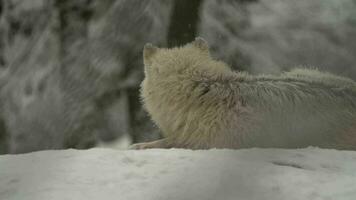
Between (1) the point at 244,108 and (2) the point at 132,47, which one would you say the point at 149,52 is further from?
(2) the point at 132,47

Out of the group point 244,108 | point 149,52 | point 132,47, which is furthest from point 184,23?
point 244,108

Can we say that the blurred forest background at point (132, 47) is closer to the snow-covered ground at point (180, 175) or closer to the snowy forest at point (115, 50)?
the snowy forest at point (115, 50)

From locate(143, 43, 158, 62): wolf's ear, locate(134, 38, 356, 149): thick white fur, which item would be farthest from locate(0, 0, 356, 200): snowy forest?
locate(134, 38, 356, 149): thick white fur

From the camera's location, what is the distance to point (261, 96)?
138 inches

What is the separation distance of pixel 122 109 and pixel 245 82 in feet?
10.5

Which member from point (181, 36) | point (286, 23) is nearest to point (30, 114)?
point (181, 36)

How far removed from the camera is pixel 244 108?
3.47 meters

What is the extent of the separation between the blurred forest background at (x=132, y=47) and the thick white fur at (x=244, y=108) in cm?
282

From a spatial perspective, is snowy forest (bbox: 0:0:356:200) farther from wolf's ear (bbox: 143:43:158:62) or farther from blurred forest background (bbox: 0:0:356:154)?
wolf's ear (bbox: 143:43:158:62)

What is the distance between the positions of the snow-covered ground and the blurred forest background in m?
4.12

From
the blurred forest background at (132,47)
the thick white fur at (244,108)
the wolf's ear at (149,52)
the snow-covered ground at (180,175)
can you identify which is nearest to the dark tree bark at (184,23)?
the blurred forest background at (132,47)

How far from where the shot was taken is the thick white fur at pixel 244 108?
339cm

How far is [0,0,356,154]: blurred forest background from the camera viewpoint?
670 cm

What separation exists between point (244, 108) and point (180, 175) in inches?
51.7
